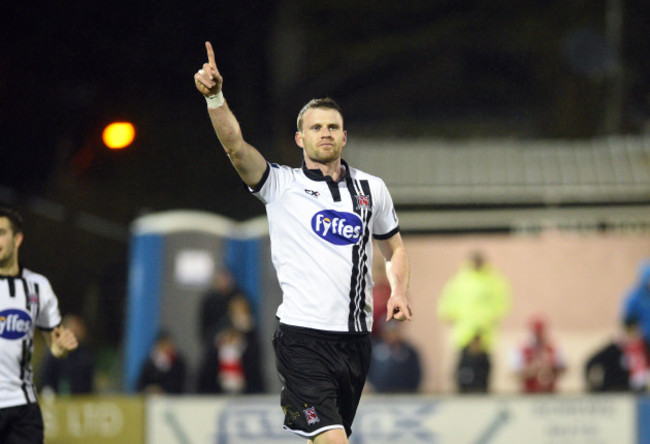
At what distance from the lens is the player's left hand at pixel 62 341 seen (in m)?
7.10

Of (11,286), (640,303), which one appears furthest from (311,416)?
(640,303)

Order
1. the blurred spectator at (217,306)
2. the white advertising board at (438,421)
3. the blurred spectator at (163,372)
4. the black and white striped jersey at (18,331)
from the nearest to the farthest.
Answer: the black and white striped jersey at (18,331)
the white advertising board at (438,421)
the blurred spectator at (163,372)
the blurred spectator at (217,306)

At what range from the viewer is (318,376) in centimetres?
585

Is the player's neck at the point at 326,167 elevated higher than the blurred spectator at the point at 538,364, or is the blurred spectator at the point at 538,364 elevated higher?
the player's neck at the point at 326,167

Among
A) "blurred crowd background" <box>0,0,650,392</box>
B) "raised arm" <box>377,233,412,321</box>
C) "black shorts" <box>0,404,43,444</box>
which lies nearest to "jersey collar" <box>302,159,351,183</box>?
"raised arm" <box>377,233,412,321</box>

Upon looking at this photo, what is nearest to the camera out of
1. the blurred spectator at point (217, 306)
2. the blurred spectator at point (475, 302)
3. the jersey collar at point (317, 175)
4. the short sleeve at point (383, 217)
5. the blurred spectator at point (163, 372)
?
the jersey collar at point (317, 175)

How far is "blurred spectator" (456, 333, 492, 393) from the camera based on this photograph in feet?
45.8

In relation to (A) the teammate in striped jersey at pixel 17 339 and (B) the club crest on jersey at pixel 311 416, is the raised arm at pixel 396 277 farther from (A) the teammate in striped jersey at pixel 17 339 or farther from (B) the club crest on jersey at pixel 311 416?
(A) the teammate in striped jersey at pixel 17 339

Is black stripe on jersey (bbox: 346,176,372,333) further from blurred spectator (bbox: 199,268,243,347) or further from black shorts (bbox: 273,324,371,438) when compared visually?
blurred spectator (bbox: 199,268,243,347)

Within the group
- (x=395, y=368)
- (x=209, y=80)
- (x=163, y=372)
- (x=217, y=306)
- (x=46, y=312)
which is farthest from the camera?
(x=217, y=306)

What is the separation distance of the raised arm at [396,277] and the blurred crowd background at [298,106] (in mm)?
3635

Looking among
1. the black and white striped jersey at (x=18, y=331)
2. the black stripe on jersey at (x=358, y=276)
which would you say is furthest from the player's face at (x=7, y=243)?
the black stripe on jersey at (x=358, y=276)

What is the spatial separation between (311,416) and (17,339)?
2.21 metres

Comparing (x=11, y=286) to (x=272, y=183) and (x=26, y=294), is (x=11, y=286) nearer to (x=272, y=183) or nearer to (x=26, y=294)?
(x=26, y=294)
